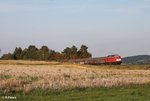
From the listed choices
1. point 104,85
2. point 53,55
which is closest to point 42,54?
point 53,55

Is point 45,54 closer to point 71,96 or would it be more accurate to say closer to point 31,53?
point 31,53

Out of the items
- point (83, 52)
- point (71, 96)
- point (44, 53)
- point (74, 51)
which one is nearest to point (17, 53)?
point (44, 53)

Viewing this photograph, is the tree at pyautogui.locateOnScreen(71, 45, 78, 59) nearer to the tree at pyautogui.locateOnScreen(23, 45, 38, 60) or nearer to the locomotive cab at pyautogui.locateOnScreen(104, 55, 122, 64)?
the tree at pyautogui.locateOnScreen(23, 45, 38, 60)

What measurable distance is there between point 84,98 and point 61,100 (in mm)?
1497

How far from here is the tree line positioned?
152125 mm

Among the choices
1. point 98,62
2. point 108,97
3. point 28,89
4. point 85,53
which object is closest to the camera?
point 108,97

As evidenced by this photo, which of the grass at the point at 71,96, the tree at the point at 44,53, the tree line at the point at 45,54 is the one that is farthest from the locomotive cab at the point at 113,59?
the grass at the point at 71,96

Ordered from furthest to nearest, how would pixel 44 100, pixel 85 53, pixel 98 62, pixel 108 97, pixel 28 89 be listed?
pixel 85 53, pixel 98 62, pixel 28 89, pixel 108 97, pixel 44 100

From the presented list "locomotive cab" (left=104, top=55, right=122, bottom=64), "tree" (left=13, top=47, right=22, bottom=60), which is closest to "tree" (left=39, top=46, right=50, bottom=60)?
"tree" (left=13, top=47, right=22, bottom=60)

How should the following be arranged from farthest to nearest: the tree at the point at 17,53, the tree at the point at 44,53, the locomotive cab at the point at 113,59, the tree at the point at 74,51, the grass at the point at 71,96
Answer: the tree at the point at 44,53 → the tree at the point at 17,53 → the tree at the point at 74,51 → the locomotive cab at the point at 113,59 → the grass at the point at 71,96

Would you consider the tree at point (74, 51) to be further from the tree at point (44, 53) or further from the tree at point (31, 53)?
the tree at point (31, 53)

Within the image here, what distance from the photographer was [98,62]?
108 m

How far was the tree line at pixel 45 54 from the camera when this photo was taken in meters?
152

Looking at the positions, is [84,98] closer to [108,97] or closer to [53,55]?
[108,97]
